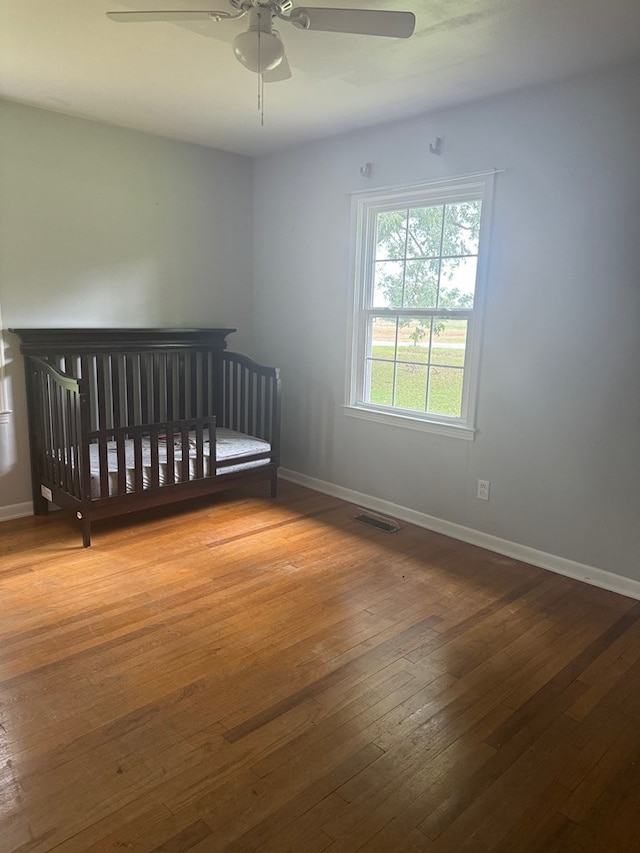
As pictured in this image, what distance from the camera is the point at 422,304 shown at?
11.6 feet

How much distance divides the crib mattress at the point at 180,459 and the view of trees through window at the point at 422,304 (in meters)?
0.92

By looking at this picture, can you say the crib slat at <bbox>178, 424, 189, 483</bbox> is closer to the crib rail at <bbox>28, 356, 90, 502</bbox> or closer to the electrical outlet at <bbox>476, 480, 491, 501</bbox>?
the crib rail at <bbox>28, 356, 90, 502</bbox>

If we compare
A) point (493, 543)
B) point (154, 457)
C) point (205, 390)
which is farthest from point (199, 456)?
point (493, 543)

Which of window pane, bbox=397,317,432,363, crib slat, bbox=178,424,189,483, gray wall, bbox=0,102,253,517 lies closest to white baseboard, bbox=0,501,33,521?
gray wall, bbox=0,102,253,517

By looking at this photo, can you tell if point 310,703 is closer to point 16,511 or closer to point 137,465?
point 137,465

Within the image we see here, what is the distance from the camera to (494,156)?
3.08m

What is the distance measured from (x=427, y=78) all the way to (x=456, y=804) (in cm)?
296

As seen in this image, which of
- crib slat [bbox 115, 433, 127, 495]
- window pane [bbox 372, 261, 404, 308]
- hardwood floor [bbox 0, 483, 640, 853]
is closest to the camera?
hardwood floor [bbox 0, 483, 640, 853]

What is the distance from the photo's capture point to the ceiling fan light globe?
1833 millimetres

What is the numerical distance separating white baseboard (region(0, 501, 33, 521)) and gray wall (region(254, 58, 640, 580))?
2.18 m

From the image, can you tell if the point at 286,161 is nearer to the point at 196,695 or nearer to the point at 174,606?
the point at 174,606

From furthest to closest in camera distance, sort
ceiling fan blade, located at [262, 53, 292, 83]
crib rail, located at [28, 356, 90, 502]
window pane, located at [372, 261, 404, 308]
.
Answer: window pane, located at [372, 261, 404, 308]
crib rail, located at [28, 356, 90, 502]
ceiling fan blade, located at [262, 53, 292, 83]

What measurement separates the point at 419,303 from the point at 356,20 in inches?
73.7

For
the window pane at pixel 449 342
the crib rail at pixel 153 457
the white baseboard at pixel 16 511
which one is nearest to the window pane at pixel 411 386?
the window pane at pixel 449 342
